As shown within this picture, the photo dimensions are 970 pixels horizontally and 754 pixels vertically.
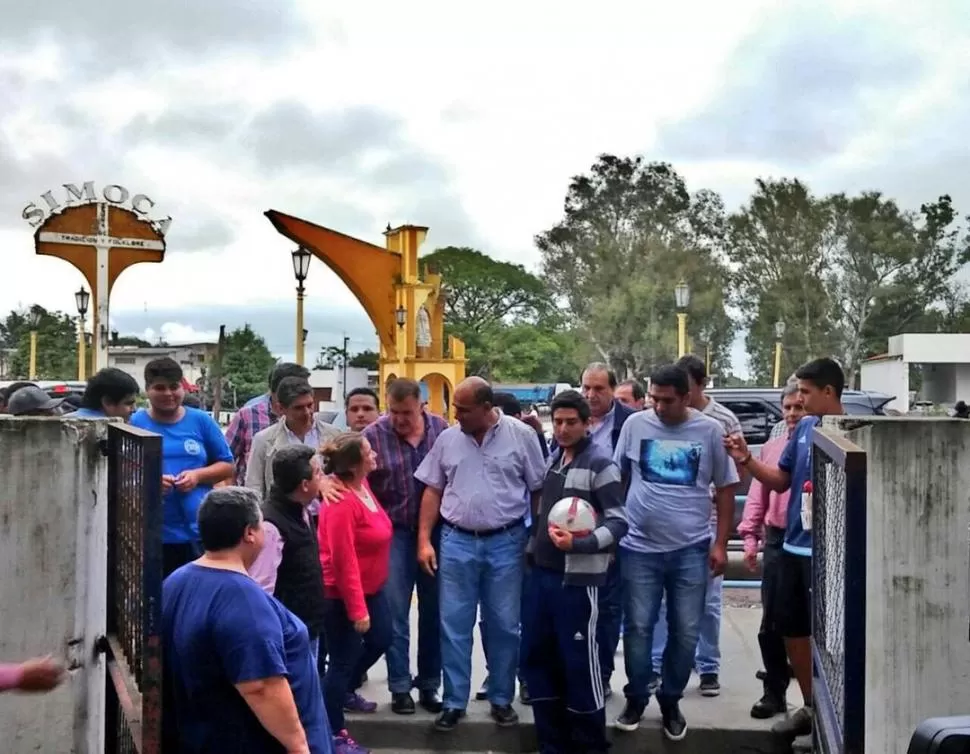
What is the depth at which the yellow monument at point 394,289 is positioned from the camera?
708 inches

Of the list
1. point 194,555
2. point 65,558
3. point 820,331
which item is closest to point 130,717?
point 65,558

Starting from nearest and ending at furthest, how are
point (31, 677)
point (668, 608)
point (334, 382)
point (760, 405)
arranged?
point (31, 677), point (668, 608), point (760, 405), point (334, 382)

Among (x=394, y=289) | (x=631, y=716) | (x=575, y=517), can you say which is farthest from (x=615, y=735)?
(x=394, y=289)

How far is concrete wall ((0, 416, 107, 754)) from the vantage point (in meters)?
3.54

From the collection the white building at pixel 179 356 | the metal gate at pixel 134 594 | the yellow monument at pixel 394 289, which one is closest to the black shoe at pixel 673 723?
the metal gate at pixel 134 594

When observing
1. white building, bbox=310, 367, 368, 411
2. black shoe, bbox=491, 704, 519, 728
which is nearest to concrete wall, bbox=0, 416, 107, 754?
black shoe, bbox=491, 704, 519, 728

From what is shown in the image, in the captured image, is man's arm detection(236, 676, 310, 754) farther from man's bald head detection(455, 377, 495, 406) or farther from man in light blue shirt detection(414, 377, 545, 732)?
man's bald head detection(455, 377, 495, 406)

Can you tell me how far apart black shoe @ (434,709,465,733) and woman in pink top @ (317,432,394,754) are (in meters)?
0.42

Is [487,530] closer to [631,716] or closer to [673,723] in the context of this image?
[631,716]

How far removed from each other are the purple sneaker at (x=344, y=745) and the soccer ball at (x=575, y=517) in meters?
1.51

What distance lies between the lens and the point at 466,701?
523 centimetres

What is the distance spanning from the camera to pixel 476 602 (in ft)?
17.1

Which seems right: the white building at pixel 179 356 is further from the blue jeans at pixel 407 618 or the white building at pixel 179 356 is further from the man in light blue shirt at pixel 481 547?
the man in light blue shirt at pixel 481 547

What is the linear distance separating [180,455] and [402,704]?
1.82 metres
